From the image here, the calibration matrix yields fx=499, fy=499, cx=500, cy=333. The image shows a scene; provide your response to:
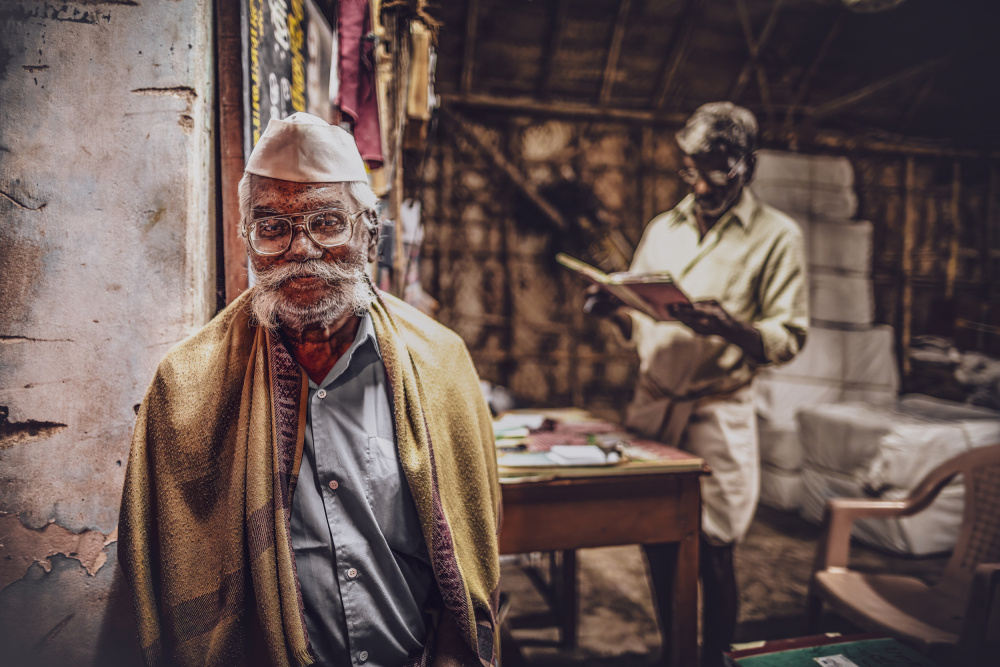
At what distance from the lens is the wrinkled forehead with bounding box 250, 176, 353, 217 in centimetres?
135

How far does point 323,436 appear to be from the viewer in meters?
1.34

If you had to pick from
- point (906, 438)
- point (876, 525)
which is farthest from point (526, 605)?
point (906, 438)

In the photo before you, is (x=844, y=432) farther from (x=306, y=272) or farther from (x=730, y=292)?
(x=306, y=272)

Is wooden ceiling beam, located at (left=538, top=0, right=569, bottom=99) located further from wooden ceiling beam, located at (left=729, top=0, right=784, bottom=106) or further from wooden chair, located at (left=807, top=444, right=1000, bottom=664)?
wooden chair, located at (left=807, top=444, right=1000, bottom=664)

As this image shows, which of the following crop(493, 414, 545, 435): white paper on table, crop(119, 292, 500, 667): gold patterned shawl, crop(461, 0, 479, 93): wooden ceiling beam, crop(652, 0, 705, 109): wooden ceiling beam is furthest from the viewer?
crop(652, 0, 705, 109): wooden ceiling beam

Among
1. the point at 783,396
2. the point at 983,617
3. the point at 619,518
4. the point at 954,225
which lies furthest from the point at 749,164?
the point at 954,225

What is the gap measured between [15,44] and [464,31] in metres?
4.09

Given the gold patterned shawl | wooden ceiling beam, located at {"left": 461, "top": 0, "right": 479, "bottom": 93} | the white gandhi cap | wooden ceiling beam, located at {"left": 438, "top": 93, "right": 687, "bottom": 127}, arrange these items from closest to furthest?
the gold patterned shawl, the white gandhi cap, wooden ceiling beam, located at {"left": 461, "top": 0, "right": 479, "bottom": 93}, wooden ceiling beam, located at {"left": 438, "top": 93, "right": 687, "bottom": 127}

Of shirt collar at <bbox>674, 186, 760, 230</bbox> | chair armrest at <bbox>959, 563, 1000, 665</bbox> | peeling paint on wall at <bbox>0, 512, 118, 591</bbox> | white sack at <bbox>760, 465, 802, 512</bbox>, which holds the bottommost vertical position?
white sack at <bbox>760, 465, 802, 512</bbox>

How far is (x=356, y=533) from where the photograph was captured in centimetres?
130

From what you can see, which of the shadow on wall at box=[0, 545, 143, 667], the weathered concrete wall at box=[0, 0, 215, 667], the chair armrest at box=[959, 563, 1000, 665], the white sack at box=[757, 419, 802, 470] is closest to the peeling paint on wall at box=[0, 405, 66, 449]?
the weathered concrete wall at box=[0, 0, 215, 667]

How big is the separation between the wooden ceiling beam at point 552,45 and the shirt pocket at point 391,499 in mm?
4766

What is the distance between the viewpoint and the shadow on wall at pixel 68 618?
142 cm

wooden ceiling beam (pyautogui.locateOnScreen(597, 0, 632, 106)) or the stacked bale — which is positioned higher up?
wooden ceiling beam (pyautogui.locateOnScreen(597, 0, 632, 106))
